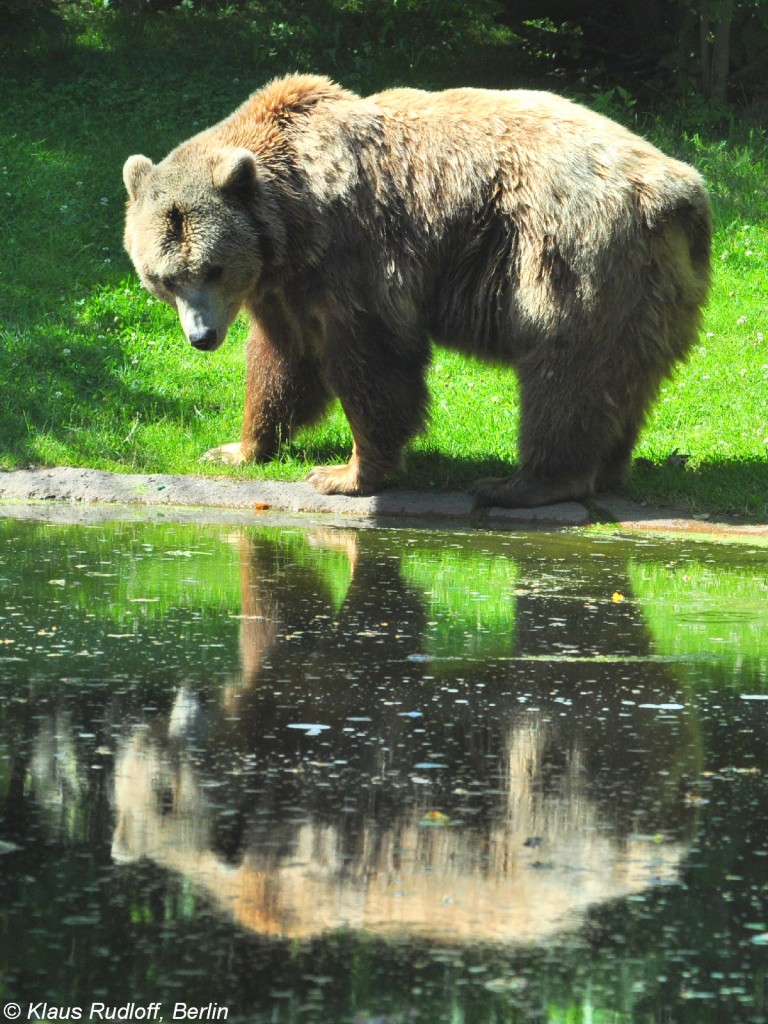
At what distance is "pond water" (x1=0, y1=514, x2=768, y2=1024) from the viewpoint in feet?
8.66

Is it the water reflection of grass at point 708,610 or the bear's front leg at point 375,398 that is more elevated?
the bear's front leg at point 375,398

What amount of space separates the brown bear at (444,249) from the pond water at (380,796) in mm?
1680

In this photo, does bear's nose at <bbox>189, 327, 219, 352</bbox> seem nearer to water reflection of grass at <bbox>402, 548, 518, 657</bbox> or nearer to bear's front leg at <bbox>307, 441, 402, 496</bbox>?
bear's front leg at <bbox>307, 441, 402, 496</bbox>

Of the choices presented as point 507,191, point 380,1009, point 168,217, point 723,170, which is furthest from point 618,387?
point 723,170

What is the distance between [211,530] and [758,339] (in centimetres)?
494

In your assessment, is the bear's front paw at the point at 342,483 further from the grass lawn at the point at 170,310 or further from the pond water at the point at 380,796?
the pond water at the point at 380,796

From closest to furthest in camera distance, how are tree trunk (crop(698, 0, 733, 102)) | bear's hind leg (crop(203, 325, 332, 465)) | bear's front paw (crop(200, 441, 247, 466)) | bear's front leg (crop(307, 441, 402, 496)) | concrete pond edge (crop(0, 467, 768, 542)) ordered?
concrete pond edge (crop(0, 467, 768, 542))
bear's front leg (crop(307, 441, 402, 496))
bear's hind leg (crop(203, 325, 332, 465))
bear's front paw (crop(200, 441, 247, 466))
tree trunk (crop(698, 0, 733, 102))

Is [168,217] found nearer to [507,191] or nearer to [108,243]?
[507,191]

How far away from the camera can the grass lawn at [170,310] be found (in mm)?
8508

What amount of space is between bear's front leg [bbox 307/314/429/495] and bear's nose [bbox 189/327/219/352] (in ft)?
1.97

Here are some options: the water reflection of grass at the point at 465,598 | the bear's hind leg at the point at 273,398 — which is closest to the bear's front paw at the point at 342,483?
the bear's hind leg at the point at 273,398

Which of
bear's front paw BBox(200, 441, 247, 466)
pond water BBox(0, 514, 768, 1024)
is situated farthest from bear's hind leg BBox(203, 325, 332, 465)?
pond water BBox(0, 514, 768, 1024)

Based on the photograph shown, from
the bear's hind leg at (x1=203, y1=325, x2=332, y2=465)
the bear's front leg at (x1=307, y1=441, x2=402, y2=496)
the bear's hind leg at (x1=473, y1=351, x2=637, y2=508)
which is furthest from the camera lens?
the bear's hind leg at (x1=203, y1=325, x2=332, y2=465)

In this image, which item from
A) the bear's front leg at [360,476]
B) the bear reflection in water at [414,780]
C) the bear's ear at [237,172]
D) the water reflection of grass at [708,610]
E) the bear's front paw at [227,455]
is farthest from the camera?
the bear's front paw at [227,455]
